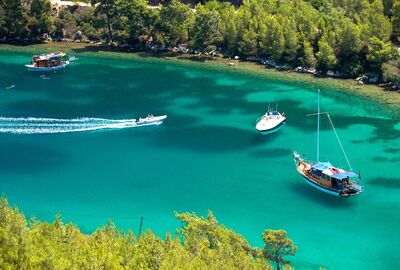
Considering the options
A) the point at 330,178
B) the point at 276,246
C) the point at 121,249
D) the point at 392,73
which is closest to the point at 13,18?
the point at 392,73

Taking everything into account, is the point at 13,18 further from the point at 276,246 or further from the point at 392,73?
the point at 276,246

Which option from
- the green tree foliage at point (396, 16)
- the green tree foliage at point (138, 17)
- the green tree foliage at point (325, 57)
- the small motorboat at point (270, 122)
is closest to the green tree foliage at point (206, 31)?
the green tree foliage at point (138, 17)

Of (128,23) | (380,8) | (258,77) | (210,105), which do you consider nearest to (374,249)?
(210,105)

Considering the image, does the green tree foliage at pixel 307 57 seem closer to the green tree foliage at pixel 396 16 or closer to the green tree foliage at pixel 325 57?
the green tree foliage at pixel 325 57

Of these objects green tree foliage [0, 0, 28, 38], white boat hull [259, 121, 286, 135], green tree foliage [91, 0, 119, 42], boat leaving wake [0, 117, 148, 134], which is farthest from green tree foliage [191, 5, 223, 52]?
green tree foliage [0, 0, 28, 38]

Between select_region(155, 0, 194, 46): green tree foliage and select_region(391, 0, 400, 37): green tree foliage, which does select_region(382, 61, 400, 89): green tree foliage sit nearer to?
select_region(391, 0, 400, 37): green tree foliage

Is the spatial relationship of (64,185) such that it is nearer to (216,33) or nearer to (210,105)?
(210,105)

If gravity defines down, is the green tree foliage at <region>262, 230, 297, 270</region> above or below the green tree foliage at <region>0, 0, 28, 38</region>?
below
